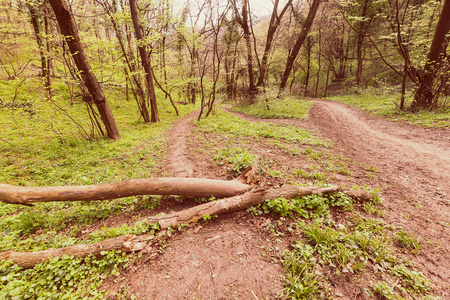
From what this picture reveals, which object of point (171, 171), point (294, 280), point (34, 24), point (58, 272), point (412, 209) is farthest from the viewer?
point (34, 24)

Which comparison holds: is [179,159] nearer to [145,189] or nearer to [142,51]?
[145,189]

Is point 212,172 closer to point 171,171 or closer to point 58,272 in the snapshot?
point 171,171

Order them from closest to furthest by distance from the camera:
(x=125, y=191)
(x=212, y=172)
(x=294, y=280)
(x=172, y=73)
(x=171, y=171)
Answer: (x=294, y=280) < (x=125, y=191) < (x=212, y=172) < (x=171, y=171) < (x=172, y=73)

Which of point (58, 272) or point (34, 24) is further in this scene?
point (34, 24)

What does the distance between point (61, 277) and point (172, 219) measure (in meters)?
1.86

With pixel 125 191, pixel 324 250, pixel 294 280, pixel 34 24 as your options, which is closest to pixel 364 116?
pixel 324 250

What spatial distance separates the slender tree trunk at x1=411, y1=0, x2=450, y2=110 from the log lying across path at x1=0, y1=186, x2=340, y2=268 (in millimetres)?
12478

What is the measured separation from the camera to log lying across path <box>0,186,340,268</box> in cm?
301

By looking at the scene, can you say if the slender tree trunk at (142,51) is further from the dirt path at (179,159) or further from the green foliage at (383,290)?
the green foliage at (383,290)

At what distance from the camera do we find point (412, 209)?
12.9 ft

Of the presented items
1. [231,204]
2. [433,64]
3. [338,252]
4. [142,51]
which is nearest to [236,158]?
[231,204]

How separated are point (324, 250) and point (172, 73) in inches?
974

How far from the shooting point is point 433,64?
1045 cm

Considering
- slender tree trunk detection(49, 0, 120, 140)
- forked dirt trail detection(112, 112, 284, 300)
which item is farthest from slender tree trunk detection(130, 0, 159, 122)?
forked dirt trail detection(112, 112, 284, 300)
